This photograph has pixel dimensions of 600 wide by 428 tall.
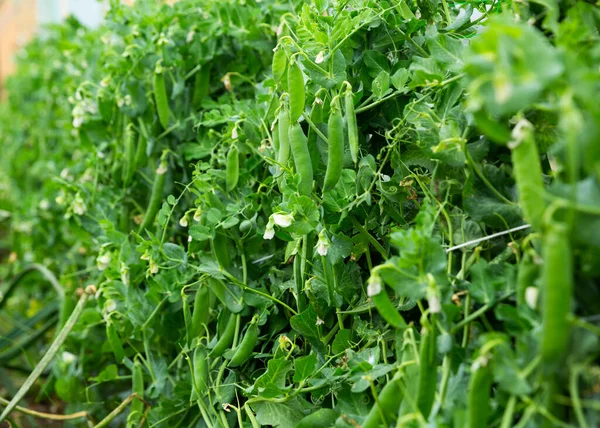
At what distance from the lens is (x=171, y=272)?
1.17 meters

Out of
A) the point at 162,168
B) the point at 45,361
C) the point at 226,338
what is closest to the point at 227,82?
the point at 162,168

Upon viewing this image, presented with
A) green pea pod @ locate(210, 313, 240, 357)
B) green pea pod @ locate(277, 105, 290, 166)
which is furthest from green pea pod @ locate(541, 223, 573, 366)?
green pea pod @ locate(210, 313, 240, 357)

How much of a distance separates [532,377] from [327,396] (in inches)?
15.5

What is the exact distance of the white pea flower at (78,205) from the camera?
142cm

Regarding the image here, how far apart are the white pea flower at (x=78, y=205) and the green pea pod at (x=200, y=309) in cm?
46

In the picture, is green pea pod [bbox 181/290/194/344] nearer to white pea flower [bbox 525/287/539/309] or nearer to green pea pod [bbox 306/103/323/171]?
green pea pod [bbox 306/103/323/171]

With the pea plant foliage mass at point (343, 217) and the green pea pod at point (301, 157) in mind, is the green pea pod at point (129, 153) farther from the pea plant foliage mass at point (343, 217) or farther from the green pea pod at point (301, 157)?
the green pea pod at point (301, 157)

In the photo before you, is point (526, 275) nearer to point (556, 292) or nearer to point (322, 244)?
point (556, 292)

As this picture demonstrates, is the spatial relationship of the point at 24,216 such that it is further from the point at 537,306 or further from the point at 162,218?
the point at 537,306

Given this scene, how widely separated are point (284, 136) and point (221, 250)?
248 mm

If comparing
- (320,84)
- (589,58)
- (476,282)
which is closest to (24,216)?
(320,84)

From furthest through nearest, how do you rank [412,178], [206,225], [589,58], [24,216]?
[24,216], [206,225], [412,178], [589,58]

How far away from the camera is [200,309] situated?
113cm

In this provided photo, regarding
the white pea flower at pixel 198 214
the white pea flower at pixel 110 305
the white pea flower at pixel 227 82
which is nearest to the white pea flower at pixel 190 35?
the white pea flower at pixel 227 82
